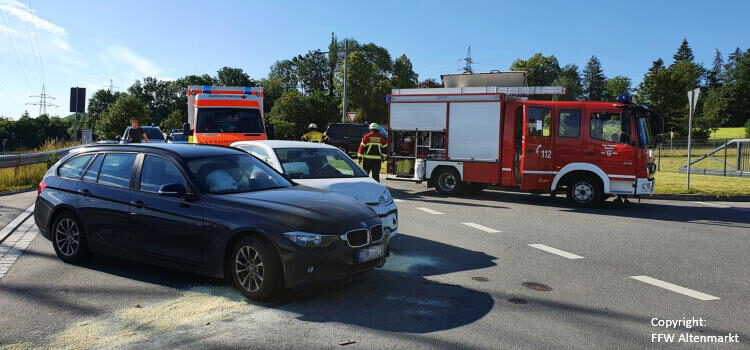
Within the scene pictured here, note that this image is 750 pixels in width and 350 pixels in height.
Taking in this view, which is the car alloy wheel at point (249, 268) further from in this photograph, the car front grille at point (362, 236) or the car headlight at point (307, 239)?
the car front grille at point (362, 236)

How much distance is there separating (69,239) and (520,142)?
9996 millimetres

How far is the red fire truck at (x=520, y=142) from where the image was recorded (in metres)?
12.7

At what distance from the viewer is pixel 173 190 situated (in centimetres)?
558

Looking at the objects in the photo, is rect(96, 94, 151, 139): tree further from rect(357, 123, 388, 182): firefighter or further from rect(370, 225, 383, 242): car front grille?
rect(370, 225, 383, 242): car front grille

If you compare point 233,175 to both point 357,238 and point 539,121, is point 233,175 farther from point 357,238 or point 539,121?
point 539,121

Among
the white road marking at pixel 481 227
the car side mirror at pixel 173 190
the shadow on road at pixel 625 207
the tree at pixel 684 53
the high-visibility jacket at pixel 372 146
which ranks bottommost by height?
the white road marking at pixel 481 227

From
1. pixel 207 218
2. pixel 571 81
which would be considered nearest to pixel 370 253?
pixel 207 218

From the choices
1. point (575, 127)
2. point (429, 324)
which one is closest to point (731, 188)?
point (575, 127)

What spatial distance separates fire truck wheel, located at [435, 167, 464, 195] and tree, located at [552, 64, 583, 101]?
100 metres

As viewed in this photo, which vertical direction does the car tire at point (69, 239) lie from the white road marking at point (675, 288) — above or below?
above

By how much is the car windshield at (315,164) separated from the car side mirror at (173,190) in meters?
2.83

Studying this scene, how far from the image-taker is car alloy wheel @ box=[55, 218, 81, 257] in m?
6.66

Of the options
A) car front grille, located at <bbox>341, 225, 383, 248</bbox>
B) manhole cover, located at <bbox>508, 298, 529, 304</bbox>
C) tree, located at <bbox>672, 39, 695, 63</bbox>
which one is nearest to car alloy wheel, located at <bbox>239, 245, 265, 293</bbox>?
car front grille, located at <bbox>341, 225, 383, 248</bbox>

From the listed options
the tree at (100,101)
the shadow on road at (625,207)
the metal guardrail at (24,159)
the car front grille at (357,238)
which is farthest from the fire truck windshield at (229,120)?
the tree at (100,101)
